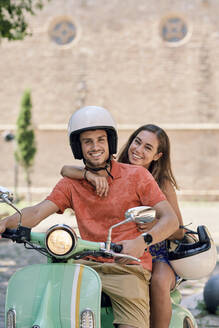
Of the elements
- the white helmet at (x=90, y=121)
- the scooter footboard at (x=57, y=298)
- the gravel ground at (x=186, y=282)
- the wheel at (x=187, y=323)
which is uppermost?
the white helmet at (x=90, y=121)

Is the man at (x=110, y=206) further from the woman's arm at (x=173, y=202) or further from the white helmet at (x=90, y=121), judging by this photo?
the woman's arm at (x=173, y=202)

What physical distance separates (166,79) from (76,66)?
3915mm

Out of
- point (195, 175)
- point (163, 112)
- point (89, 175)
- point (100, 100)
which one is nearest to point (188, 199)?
point (195, 175)

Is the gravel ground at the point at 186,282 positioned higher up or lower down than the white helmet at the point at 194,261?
lower down

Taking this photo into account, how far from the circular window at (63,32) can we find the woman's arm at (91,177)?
66.1 feet

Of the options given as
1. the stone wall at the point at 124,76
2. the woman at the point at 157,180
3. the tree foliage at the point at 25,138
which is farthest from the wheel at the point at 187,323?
the stone wall at the point at 124,76

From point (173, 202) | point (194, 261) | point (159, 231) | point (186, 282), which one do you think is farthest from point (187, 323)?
point (186, 282)

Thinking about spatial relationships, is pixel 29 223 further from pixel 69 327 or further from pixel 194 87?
pixel 194 87

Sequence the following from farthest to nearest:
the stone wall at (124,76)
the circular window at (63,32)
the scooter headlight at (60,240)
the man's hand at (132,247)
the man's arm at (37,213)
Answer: the circular window at (63,32)
the stone wall at (124,76)
the man's arm at (37,213)
the man's hand at (132,247)
the scooter headlight at (60,240)

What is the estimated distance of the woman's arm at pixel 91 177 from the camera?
2621 millimetres

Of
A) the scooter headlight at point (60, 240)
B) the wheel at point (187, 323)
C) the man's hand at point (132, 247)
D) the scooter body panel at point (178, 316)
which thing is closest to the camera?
the scooter headlight at point (60, 240)

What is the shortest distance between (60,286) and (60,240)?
0.69ft

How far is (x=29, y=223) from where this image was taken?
2729 millimetres

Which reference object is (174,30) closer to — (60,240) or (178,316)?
(178,316)
